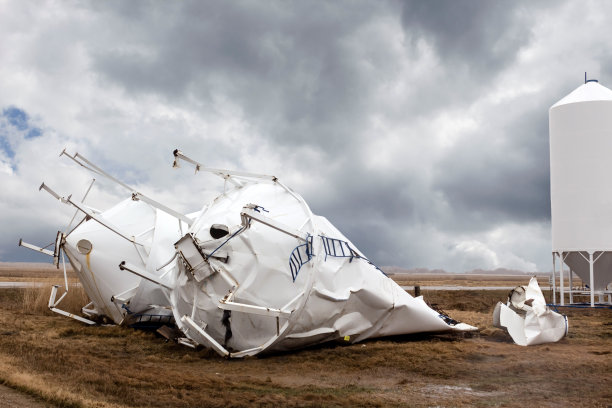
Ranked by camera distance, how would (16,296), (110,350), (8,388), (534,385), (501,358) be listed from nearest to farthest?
1. (8,388)
2. (534,385)
3. (501,358)
4. (110,350)
5. (16,296)

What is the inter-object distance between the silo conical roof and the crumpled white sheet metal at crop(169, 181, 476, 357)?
46.5 feet

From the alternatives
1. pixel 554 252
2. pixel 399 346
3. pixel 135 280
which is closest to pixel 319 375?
pixel 399 346

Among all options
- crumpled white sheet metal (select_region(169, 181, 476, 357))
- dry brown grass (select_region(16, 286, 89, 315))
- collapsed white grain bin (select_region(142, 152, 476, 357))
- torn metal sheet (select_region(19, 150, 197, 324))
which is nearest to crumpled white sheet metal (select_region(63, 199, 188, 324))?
torn metal sheet (select_region(19, 150, 197, 324))

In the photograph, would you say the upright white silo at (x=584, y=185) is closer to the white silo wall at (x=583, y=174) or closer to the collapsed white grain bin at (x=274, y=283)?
the white silo wall at (x=583, y=174)

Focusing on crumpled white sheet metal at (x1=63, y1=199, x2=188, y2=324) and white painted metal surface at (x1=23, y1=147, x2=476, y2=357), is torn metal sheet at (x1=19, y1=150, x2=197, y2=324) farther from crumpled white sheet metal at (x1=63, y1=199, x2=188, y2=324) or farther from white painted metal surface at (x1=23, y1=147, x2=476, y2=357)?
white painted metal surface at (x1=23, y1=147, x2=476, y2=357)

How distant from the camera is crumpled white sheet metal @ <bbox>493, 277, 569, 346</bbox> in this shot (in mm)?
13445


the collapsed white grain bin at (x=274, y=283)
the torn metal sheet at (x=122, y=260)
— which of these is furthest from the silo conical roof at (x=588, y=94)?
the torn metal sheet at (x=122, y=260)

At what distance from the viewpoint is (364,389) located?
9.11m

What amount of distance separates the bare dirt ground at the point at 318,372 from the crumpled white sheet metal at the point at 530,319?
31cm

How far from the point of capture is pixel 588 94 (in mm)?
22828

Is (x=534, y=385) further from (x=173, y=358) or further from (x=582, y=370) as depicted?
(x=173, y=358)

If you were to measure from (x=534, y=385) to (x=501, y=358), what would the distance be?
2.31m

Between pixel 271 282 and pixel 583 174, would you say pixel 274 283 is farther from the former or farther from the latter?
pixel 583 174

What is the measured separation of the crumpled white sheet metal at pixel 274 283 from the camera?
11078 millimetres
